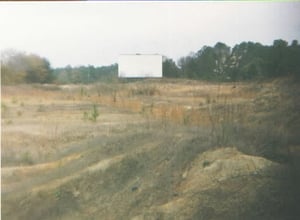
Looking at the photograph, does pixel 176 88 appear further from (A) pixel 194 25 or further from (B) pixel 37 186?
(B) pixel 37 186

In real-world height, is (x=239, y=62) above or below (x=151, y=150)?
above

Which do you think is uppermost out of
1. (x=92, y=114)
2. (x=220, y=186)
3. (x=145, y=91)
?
(x=145, y=91)

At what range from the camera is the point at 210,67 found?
15.6 feet

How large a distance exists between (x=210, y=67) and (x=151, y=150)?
0.84 metres

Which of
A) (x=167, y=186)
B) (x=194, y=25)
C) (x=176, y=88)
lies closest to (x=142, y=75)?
(x=176, y=88)

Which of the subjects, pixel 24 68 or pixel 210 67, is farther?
pixel 210 67

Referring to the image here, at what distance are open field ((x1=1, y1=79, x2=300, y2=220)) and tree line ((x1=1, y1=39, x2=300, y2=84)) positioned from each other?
7cm

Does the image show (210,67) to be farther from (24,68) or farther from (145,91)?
(24,68)

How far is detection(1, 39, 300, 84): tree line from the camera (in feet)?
15.2

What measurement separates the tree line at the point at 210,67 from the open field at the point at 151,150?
0.07m

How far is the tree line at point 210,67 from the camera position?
4.64 meters

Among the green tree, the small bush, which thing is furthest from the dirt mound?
the green tree

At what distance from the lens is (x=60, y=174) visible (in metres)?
4.70

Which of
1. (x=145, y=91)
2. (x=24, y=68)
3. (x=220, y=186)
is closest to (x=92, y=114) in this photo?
(x=145, y=91)
